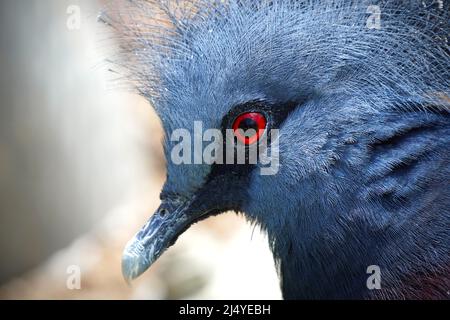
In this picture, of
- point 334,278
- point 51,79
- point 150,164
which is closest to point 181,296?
point 150,164

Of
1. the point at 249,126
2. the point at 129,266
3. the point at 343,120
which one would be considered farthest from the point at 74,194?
the point at 343,120

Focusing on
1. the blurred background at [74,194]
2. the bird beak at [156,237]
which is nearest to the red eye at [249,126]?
the bird beak at [156,237]

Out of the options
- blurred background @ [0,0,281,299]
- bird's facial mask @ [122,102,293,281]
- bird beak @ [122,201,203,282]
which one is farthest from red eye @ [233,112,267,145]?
blurred background @ [0,0,281,299]

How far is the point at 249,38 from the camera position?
2.61 metres

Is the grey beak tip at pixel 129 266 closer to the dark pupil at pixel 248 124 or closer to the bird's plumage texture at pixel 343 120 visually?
the bird's plumage texture at pixel 343 120

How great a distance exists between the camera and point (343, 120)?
8.22ft

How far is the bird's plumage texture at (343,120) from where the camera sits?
2.48m

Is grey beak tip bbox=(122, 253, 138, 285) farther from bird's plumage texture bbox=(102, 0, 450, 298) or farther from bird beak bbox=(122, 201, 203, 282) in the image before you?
bird's plumage texture bbox=(102, 0, 450, 298)

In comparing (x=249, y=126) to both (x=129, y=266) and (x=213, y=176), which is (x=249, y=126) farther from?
(x=129, y=266)

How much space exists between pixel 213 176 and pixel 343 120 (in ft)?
2.11

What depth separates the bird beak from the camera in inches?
111

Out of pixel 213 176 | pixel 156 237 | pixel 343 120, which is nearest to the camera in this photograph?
pixel 343 120

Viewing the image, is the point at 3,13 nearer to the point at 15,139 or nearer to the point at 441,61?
the point at 15,139

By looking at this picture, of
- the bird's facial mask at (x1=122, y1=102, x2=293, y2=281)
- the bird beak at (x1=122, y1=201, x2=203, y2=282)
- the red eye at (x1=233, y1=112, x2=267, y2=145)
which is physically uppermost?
the red eye at (x1=233, y1=112, x2=267, y2=145)
